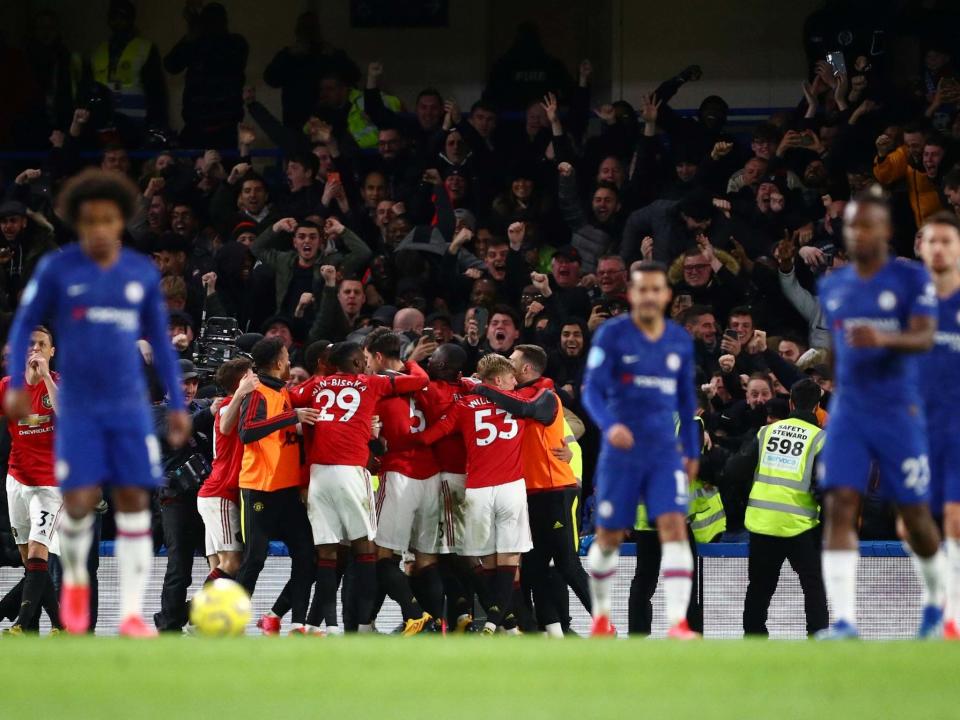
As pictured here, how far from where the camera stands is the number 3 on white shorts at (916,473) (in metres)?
8.20

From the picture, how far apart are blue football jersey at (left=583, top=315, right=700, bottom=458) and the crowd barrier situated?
4.03 meters

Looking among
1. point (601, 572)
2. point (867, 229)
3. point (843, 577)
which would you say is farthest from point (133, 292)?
point (843, 577)

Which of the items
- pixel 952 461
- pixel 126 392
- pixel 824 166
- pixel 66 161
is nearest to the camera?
pixel 126 392

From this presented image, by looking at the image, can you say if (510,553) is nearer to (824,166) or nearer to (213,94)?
(824,166)

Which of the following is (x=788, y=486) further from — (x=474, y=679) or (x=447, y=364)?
(x=474, y=679)

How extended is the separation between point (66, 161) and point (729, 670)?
47.6 ft

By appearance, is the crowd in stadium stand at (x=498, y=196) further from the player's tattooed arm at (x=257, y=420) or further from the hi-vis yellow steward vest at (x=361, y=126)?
the player's tattooed arm at (x=257, y=420)

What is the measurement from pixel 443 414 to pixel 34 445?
10.3 feet

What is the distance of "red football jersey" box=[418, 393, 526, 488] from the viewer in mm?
13039

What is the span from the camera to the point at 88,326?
8.09m

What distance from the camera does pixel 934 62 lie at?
57.4ft

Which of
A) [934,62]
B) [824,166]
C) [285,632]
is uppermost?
[934,62]

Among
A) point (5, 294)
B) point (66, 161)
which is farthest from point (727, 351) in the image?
point (66, 161)

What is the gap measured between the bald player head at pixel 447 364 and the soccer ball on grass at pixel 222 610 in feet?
14.7
